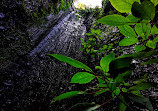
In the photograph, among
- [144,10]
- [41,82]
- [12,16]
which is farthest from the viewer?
[12,16]

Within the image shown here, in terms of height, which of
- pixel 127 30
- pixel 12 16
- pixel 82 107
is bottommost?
pixel 82 107

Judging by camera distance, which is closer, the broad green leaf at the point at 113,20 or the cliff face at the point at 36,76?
the broad green leaf at the point at 113,20

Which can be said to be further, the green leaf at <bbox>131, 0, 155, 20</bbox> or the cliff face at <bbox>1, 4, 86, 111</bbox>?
the cliff face at <bbox>1, 4, 86, 111</bbox>

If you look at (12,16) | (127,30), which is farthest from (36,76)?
(127,30)

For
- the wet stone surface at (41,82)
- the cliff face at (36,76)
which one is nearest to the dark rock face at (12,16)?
the cliff face at (36,76)

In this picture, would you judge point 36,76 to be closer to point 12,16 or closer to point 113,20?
point 12,16

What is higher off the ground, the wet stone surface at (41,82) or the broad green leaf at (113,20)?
the broad green leaf at (113,20)

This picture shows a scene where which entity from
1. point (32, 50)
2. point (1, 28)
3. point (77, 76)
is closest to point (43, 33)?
point (32, 50)

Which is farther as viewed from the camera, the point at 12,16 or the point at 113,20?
the point at 12,16

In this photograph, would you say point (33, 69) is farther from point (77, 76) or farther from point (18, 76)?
point (77, 76)

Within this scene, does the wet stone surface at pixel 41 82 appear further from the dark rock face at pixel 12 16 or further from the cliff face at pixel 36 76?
the dark rock face at pixel 12 16

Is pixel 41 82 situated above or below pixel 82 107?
below

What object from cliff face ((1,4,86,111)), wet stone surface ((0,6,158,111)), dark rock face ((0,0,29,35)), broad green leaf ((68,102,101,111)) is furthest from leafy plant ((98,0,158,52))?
dark rock face ((0,0,29,35))

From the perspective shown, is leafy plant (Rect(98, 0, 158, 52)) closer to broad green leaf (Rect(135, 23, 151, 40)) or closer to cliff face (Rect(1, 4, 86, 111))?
broad green leaf (Rect(135, 23, 151, 40))
